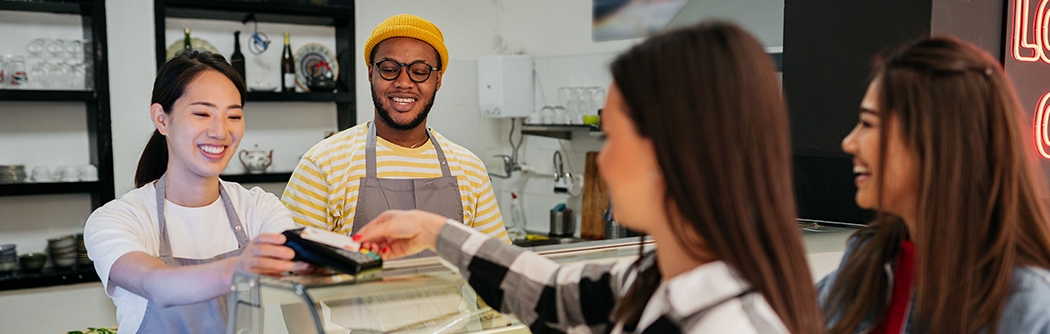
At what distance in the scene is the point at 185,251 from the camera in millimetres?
1692

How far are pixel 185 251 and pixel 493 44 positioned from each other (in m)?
4.13

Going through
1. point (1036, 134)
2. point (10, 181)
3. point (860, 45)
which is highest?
point (860, 45)

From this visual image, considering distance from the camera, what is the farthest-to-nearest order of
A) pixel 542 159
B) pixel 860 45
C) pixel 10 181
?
pixel 542 159 < pixel 10 181 < pixel 860 45

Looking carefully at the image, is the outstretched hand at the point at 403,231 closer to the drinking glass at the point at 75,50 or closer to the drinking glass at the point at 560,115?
the drinking glass at the point at 75,50

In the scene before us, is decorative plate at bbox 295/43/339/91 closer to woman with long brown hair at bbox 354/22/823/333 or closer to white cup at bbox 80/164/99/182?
white cup at bbox 80/164/99/182

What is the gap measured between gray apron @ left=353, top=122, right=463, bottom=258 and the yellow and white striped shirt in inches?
0.6

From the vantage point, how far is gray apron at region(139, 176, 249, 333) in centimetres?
158

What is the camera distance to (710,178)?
775 mm

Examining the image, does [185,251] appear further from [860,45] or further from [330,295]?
[860,45]

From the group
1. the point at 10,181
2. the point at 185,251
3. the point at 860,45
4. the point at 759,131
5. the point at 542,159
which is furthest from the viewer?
the point at 542,159

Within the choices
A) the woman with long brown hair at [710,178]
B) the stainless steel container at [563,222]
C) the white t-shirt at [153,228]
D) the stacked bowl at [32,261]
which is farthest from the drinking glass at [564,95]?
the woman with long brown hair at [710,178]

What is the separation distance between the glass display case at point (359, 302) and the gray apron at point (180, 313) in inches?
16.5

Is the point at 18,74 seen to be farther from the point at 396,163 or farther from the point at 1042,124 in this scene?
the point at 1042,124

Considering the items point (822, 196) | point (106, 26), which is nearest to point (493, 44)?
point (106, 26)
